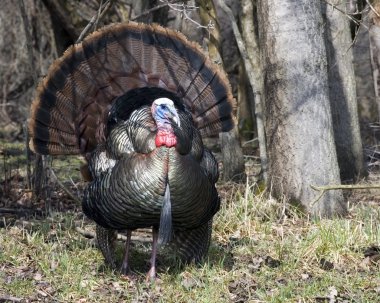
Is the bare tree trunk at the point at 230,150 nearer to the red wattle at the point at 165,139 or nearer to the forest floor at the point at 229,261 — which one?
the forest floor at the point at 229,261

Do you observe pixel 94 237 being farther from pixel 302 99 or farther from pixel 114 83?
pixel 302 99

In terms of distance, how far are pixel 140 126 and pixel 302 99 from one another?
174 cm

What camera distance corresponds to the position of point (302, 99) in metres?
6.76

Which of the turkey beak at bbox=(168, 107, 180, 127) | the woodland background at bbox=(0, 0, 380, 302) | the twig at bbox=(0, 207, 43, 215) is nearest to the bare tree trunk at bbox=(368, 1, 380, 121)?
the woodland background at bbox=(0, 0, 380, 302)

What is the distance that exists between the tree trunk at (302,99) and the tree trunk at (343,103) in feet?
4.85

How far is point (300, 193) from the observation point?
682 cm

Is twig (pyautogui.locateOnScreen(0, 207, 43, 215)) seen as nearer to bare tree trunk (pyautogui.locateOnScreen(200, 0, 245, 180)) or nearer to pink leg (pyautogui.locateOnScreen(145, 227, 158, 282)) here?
pink leg (pyautogui.locateOnScreen(145, 227, 158, 282))

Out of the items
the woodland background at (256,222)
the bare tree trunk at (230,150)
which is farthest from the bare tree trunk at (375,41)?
the bare tree trunk at (230,150)

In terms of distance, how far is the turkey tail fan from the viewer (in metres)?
6.21

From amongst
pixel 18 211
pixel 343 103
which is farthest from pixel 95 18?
pixel 343 103

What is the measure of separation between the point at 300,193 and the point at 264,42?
1296 millimetres

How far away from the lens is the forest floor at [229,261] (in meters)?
5.27

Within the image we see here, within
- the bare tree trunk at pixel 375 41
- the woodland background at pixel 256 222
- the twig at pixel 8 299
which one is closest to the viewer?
the twig at pixel 8 299

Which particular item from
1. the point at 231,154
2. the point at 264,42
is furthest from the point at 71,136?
the point at 231,154
